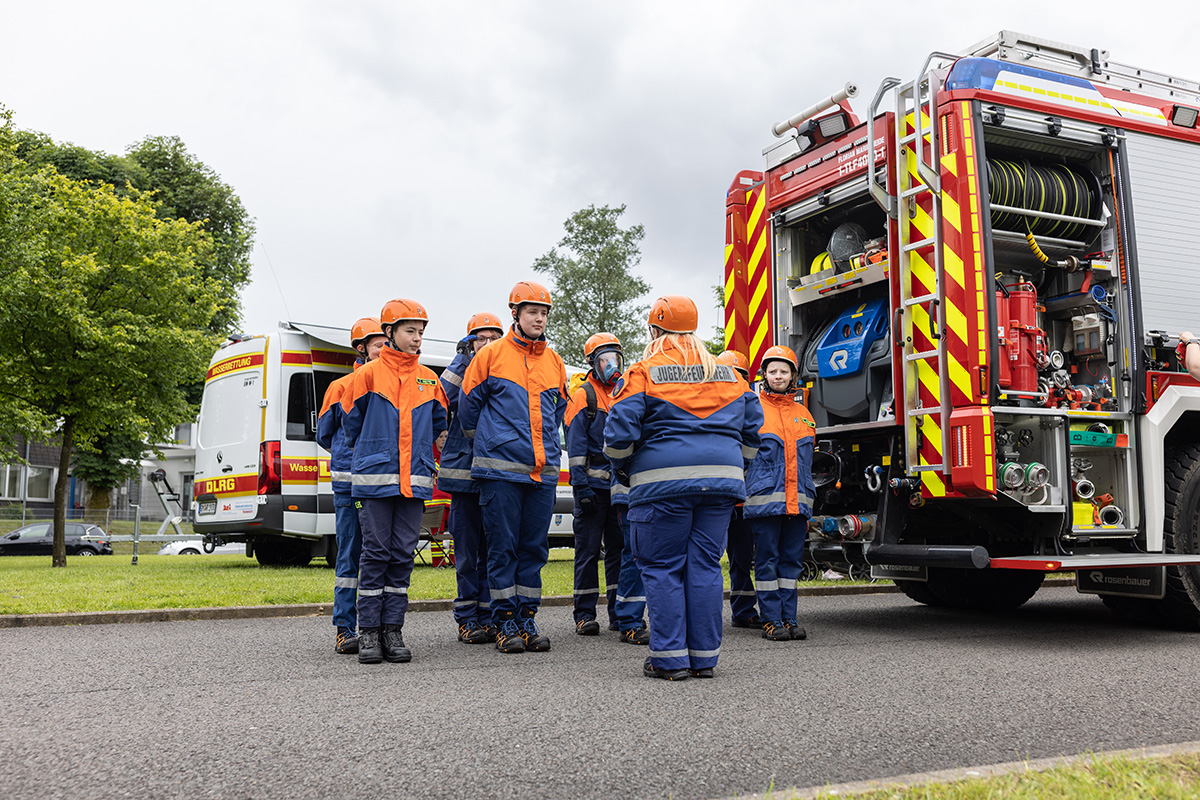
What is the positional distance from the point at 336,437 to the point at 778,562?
2.93m

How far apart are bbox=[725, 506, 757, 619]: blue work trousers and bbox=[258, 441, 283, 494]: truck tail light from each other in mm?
6651

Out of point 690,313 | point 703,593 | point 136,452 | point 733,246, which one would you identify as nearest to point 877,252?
point 733,246

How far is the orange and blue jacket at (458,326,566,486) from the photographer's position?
5.67 meters

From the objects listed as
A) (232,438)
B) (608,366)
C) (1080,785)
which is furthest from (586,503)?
(232,438)

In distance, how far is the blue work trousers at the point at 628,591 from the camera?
614 cm

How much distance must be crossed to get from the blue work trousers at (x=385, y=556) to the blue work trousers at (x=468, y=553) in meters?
0.50

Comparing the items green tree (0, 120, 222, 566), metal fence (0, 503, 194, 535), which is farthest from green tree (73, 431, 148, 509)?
green tree (0, 120, 222, 566)

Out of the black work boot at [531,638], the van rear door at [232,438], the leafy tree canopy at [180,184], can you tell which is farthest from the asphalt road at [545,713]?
the leafy tree canopy at [180,184]

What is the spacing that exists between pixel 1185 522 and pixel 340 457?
5432mm

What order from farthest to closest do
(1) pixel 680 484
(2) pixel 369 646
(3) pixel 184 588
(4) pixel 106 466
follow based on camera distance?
A: (4) pixel 106 466
(3) pixel 184 588
(2) pixel 369 646
(1) pixel 680 484

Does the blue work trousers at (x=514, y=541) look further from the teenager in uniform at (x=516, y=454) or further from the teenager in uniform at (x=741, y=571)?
the teenager in uniform at (x=741, y=571)

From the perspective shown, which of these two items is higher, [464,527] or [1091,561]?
[464,527]

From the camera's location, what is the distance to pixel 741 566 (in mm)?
7152

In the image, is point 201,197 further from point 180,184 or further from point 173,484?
point 173,484
